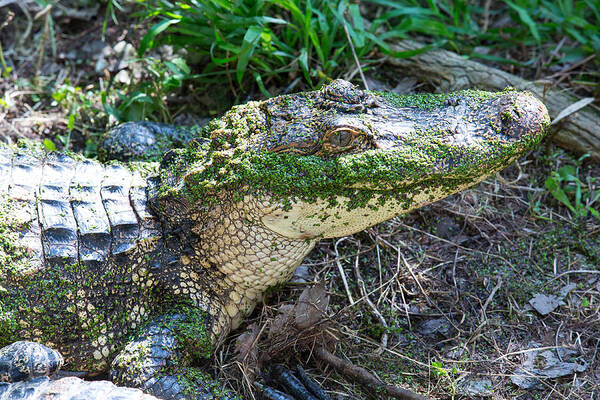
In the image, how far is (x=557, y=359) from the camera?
3010 millimetres

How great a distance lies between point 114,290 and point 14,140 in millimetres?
2013

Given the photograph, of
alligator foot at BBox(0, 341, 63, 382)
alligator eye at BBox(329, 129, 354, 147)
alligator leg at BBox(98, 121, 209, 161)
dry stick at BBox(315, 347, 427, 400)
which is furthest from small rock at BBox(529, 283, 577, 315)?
alligator foot at BBox(0, 341, 63, 382)

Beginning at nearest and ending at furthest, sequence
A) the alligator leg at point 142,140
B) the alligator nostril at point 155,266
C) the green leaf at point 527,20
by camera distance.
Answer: the alligator nostril at point 155,266, the alligator leg at point 142,140, the green leaf at point 527,20

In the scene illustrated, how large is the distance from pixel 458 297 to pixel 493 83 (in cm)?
165

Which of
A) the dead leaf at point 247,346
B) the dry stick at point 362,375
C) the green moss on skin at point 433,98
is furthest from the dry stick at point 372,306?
the green moss on skin at point 433,98

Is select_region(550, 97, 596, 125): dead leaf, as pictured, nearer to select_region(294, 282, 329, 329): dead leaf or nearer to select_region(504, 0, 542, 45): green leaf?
select_region(504, 0, 542, 45): green leaf

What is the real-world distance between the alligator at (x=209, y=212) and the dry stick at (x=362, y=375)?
0.46 m

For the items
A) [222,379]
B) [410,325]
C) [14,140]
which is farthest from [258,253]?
[14,140]

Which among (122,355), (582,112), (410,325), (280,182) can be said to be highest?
(280,182)

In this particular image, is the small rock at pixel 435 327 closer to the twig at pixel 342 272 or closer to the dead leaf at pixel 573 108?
the twig at pixel 342 272

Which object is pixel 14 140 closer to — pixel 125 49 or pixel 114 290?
pixel 125 49

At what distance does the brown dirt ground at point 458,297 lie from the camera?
2.94 metres

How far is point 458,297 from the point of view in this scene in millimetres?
3320

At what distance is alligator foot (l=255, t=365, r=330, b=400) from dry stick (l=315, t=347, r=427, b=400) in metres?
0.14
